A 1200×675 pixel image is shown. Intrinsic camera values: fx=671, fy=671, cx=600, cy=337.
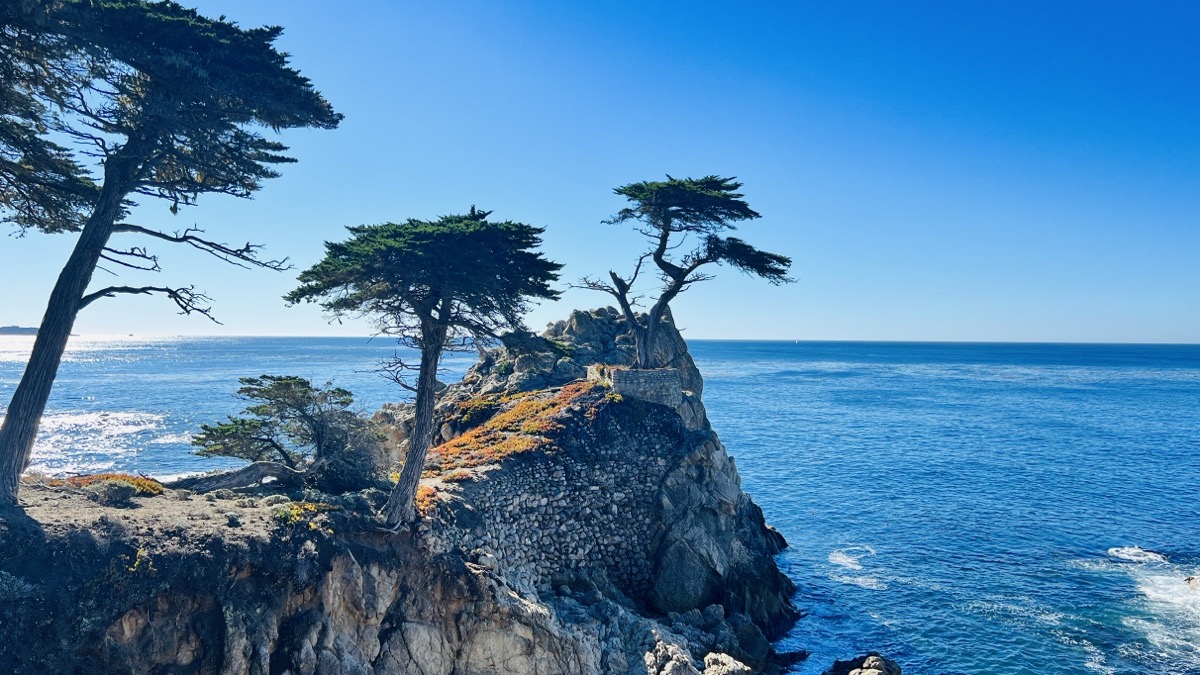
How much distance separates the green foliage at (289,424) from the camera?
24.1 metres

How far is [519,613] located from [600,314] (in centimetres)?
2854

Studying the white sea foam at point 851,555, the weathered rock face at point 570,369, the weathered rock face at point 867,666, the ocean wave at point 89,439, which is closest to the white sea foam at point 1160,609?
the weathered rock face at point 867,666

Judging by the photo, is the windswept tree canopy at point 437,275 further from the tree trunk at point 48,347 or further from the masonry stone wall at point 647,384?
the masonry stone wall at point 647,384

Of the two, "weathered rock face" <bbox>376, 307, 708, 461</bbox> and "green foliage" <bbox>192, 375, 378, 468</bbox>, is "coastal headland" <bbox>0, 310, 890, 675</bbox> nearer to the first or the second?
"weathered rock face" <bbox>376, 307, 708, 461</bbox>

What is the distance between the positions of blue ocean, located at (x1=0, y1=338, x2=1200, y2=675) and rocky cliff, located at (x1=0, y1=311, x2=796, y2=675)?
5120 mm

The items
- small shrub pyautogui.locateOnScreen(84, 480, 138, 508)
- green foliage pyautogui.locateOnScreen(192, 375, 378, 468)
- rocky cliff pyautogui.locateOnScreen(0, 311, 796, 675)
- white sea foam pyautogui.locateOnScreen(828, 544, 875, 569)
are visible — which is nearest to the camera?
rocky cliff pyautogui.locateOnScreen(0, 311, 796, 675)

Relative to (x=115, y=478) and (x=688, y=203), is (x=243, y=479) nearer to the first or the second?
(x=115, y=478)

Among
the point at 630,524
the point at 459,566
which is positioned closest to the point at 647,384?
the point at 630,524

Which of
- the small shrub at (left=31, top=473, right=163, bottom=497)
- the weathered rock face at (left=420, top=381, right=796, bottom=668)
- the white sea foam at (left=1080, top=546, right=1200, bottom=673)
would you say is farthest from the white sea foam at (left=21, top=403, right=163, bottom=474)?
the white sea foam at (left=1080, top=546, right=1200, bottom=673)

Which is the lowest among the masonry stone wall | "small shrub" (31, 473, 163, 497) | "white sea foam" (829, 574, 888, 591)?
"white sea foam" (829, 574, 888, 591)

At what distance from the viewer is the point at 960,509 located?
1553 inches

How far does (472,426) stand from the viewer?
31719 mm

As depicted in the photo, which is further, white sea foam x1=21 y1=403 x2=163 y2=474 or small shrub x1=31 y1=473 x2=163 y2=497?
white sea foam x1=21 y1=403 x2=163 y2=474

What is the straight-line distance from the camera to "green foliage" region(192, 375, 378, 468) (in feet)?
79.0
